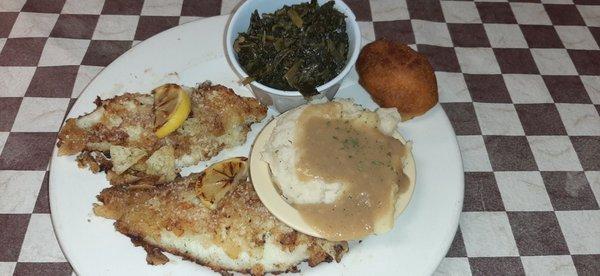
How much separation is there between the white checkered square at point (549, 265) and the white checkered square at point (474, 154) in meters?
0.56

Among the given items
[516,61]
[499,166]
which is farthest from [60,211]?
[516,61]

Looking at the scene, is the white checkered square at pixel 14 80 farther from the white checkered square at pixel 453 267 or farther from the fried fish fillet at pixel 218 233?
the white checkered square at pixel 453 267

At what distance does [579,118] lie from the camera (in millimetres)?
3230

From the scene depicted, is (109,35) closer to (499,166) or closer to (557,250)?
(499,166)

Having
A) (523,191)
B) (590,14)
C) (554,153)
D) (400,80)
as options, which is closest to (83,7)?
(400,80)

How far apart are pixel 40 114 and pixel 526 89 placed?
3149 mm

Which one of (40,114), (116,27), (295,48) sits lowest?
(40,114)

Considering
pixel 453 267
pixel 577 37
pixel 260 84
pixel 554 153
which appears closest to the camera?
pixel 453 267

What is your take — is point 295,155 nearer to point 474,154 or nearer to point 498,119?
point 474,154

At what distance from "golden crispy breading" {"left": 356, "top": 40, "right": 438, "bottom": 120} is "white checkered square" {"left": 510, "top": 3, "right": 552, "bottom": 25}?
58.2 inches

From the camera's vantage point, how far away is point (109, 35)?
3510 millimetres

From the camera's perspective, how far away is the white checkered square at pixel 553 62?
3.51 metres

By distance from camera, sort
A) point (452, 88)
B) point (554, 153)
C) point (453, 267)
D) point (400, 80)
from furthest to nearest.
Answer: point (452, 88), point (554, 153), point (400, 80), point (453, 267)

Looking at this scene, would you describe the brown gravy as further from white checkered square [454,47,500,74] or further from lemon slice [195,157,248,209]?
white checkered square [454,47,500,74]
